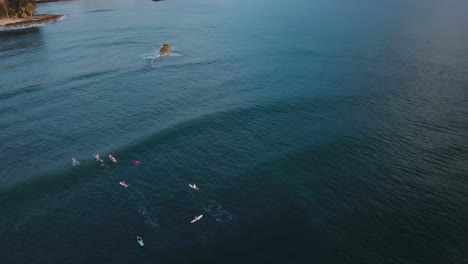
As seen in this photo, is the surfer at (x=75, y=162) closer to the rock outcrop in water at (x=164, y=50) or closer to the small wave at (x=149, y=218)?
the small wave at (x=149, y=218)

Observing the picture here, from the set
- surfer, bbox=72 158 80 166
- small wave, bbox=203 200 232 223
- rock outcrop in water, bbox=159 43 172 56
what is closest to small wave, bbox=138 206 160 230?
small wave, bbox=203 200 232 223

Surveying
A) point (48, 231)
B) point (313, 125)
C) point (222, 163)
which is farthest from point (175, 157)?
point (313, 125)

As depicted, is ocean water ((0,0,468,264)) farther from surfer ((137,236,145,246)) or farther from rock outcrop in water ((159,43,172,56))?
rock outcrop in water ((159,43,172,56))

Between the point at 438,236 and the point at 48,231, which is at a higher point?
the point at 438,236

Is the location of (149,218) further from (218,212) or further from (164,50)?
(164,50)

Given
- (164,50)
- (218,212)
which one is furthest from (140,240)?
(164,50)

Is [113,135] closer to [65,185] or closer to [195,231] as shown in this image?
[65,185]
